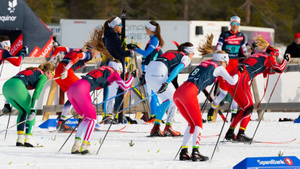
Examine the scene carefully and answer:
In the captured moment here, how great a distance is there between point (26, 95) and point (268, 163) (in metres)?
4.11

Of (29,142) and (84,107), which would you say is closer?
(84,107)

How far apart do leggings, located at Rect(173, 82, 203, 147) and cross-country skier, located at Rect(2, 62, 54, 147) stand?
2210mm

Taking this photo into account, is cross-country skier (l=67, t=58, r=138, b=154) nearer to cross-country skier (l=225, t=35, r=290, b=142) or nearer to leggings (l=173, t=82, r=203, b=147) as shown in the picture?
leggings (l=173, t=82, r=203, b=147)

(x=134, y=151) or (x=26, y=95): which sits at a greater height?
(x=26, y=95)

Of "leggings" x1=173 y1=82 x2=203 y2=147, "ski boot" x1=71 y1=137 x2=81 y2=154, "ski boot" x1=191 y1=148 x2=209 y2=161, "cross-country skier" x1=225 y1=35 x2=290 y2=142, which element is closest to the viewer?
"ski boot" x1=191 y1=148 x2=209 y2=161

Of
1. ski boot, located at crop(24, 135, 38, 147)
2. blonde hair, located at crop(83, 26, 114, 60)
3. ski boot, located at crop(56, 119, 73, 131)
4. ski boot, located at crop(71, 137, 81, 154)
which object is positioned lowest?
ski boot, located at crop(56, 119, 73, 131)

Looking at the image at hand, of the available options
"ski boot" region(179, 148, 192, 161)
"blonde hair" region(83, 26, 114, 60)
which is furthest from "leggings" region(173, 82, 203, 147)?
"blonde hair" region(83, 26, 114, 60)

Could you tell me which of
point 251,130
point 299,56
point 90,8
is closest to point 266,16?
point 90,8

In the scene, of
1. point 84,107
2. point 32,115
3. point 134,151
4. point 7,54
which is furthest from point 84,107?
point 7,54

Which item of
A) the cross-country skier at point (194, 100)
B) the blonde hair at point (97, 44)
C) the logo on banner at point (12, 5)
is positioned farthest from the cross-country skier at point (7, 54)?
the logo on banner at point (12, 5)

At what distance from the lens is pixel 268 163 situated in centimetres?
668

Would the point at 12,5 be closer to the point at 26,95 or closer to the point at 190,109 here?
the point at 26,95

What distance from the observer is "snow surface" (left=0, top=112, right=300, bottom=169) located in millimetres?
7672

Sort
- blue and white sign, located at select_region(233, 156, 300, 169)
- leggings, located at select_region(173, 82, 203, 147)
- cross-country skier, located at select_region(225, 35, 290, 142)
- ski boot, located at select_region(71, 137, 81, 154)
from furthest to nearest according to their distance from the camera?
cross-country skier, located at select_region(225, 35, 290, 142) < ski boot, located at select_region(71, 137, 81, 154) < leggings, located at select_region(173, 82, 203, 147) < blue and white sign, located at select_region(233, 156, 300, 169)
